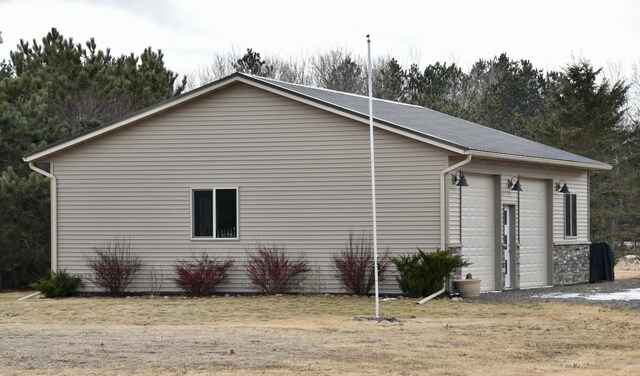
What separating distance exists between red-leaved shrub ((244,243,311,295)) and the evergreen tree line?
685 centimetres

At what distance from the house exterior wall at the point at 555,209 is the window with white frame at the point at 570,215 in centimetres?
15

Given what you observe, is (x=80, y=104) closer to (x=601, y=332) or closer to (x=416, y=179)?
(x=416, y=179)

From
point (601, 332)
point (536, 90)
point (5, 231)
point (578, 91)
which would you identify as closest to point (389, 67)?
point (536, 90)

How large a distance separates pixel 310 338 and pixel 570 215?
14.8m

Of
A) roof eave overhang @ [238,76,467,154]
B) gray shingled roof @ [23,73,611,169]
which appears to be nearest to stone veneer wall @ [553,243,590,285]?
gray shingled roof @ [23,73,611,169]

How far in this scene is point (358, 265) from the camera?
23844mm

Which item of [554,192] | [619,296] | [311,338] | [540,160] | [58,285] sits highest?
[540,160]

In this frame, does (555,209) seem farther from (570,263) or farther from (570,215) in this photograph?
(570,263)

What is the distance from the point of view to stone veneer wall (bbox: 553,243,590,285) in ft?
93.4

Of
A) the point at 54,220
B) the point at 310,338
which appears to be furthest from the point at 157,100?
the point at 310,338

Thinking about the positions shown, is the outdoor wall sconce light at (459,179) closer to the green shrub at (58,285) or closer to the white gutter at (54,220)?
the green shrub at (58,285)

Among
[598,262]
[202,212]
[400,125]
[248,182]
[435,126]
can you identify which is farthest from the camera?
[598,262]

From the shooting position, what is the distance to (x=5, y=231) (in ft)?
94.8

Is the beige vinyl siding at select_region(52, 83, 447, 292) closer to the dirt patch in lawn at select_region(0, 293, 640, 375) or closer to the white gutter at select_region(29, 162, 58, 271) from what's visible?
the white gutter at select_region(29, 162, 58, 271)
